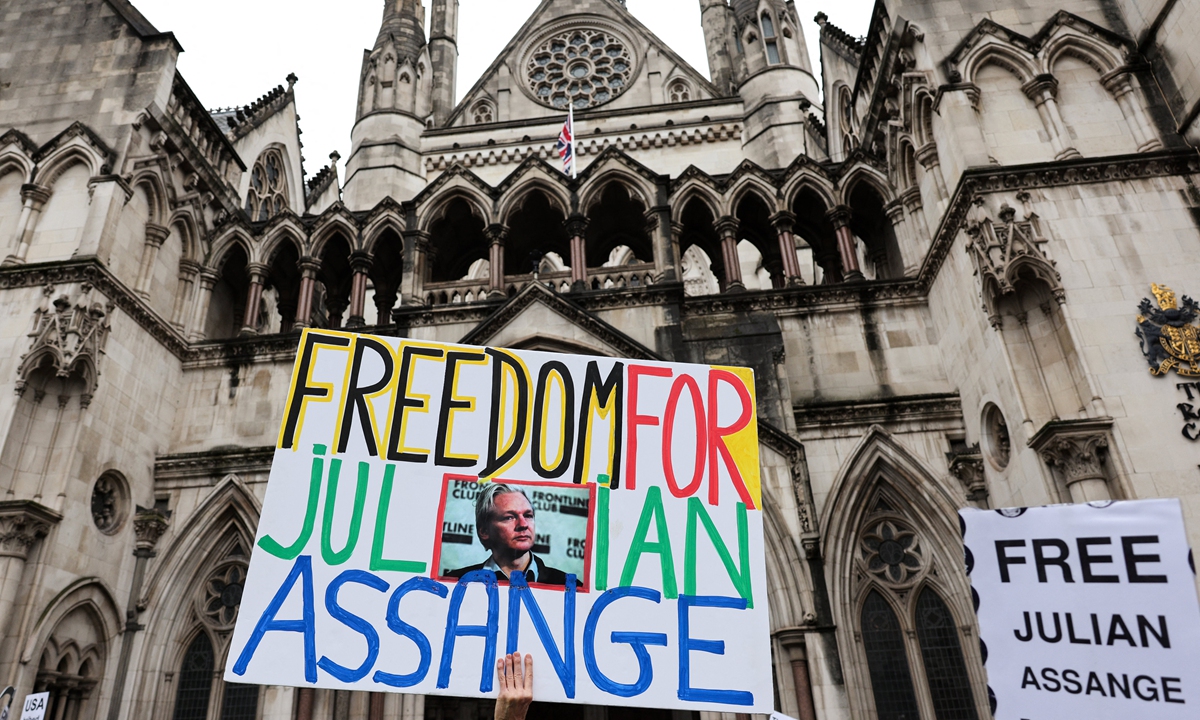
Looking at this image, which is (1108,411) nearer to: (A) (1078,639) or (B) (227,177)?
(A) (1078,639)

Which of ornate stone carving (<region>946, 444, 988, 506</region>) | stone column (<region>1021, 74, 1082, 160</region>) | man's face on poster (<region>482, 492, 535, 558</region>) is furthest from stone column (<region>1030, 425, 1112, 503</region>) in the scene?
man's face on poster (<region>482, 492, 535, 558</region>)

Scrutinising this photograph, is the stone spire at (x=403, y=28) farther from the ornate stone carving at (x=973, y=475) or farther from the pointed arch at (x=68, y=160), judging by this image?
the ornate stone carving at (x=973, y=475)

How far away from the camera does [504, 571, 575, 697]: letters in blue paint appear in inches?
217

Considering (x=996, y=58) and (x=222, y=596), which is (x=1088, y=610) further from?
(x=222, y=596)

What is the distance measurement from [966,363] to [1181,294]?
3200 mm

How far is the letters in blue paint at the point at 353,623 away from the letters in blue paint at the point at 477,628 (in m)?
0.53

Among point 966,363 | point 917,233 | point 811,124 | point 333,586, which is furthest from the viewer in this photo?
point 811,124

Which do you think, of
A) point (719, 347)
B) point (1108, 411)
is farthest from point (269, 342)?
point (1108, 411)

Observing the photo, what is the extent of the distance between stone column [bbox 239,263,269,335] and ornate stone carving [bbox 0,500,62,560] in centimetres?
581

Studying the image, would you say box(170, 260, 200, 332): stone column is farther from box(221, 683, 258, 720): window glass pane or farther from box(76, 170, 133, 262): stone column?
box(221, 683, 258, 720): window glass pane

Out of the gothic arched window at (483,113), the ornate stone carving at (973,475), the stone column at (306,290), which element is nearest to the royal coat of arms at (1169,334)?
the ornate stone carving at (973,475)

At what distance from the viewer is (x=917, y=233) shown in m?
15.2

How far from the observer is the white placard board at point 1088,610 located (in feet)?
14.8

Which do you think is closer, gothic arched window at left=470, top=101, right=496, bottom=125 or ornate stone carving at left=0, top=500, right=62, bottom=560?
ornate stone carving at left=0, top=500, right=62, bottom=560
